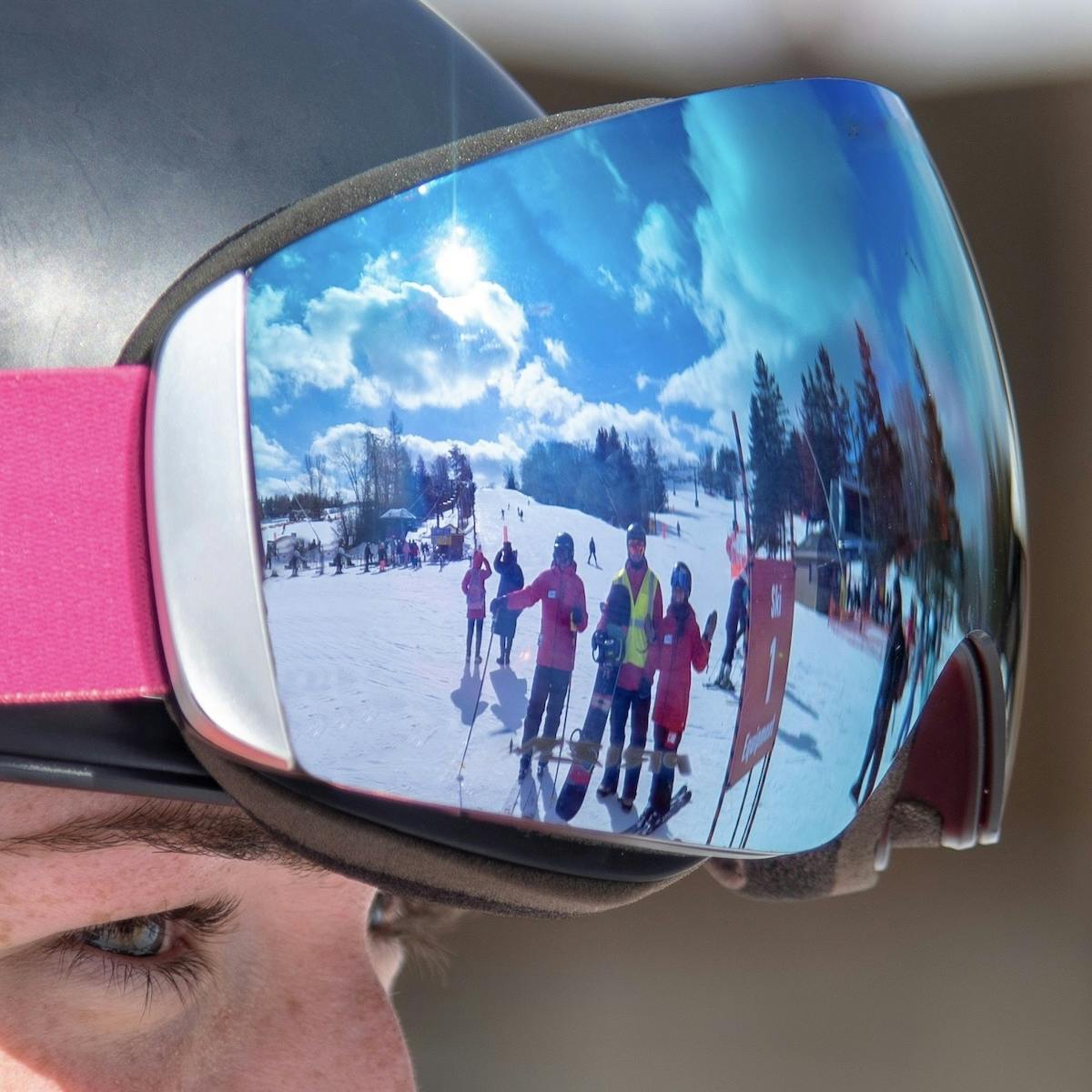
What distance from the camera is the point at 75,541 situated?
64 centimetres

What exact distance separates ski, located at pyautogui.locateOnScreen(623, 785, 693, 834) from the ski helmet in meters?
0.11

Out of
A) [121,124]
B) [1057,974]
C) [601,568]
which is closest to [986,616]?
[601,568]

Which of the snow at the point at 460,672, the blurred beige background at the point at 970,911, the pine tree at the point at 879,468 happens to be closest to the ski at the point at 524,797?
the snow at the point at 460,672

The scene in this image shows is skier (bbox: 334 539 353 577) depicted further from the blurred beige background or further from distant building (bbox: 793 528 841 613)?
the blurred beige background

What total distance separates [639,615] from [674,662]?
3 centimetres

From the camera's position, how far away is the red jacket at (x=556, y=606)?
63 centimetres

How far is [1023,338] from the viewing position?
3.15 metres

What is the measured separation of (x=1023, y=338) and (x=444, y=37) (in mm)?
2555

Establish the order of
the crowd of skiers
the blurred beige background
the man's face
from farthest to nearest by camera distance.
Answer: the blurred beige background, the man's face, the crowd of skiers

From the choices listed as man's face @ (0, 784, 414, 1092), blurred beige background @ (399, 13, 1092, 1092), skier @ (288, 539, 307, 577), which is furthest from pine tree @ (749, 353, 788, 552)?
blurred beige background @ (399, 13, 1092, 1092)

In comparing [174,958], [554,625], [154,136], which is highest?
[154,136]

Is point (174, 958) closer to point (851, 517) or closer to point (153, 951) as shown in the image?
point (153, 951)

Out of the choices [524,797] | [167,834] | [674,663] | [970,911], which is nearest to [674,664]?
Answer: [674,663]

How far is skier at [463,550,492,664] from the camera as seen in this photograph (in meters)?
0.63
